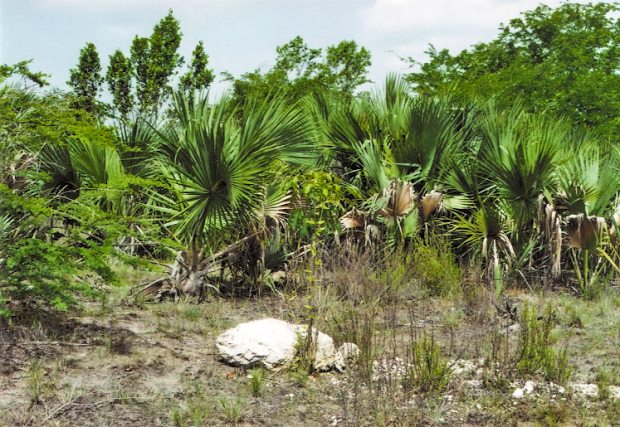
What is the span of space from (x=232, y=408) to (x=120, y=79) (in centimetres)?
2882

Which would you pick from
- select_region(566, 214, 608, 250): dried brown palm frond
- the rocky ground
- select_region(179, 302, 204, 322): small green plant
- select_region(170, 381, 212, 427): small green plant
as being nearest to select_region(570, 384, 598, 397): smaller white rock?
the rocky ground

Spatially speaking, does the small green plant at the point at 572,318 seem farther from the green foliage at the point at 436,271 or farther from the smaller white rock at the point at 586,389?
the smaller white rock at the point at 586,389

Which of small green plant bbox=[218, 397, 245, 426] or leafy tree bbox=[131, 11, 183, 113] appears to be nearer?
small green plant bbox=[218, 397, 245, 426]

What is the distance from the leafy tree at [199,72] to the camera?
104ft

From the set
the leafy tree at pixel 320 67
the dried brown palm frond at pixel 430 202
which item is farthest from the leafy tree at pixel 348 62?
the dried brown palm frond at pixel 430 202

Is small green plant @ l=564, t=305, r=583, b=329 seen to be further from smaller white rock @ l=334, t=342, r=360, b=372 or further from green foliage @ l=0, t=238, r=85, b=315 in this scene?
green foliage @ l=0, t=238, r=85, b=315

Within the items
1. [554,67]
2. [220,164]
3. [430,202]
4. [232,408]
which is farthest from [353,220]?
[554,67]

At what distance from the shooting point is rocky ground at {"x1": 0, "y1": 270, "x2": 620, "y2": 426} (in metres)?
5.17

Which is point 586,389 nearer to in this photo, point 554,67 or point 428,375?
point 428,375

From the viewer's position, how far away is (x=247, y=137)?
888cm

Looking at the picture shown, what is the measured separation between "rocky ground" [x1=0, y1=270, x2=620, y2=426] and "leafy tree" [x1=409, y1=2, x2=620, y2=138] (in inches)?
507

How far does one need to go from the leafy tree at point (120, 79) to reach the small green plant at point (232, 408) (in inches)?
1095

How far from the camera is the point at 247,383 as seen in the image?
5.93 metres

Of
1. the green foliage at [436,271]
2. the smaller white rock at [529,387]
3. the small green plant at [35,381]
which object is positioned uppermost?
the green foliage at [436,271]
